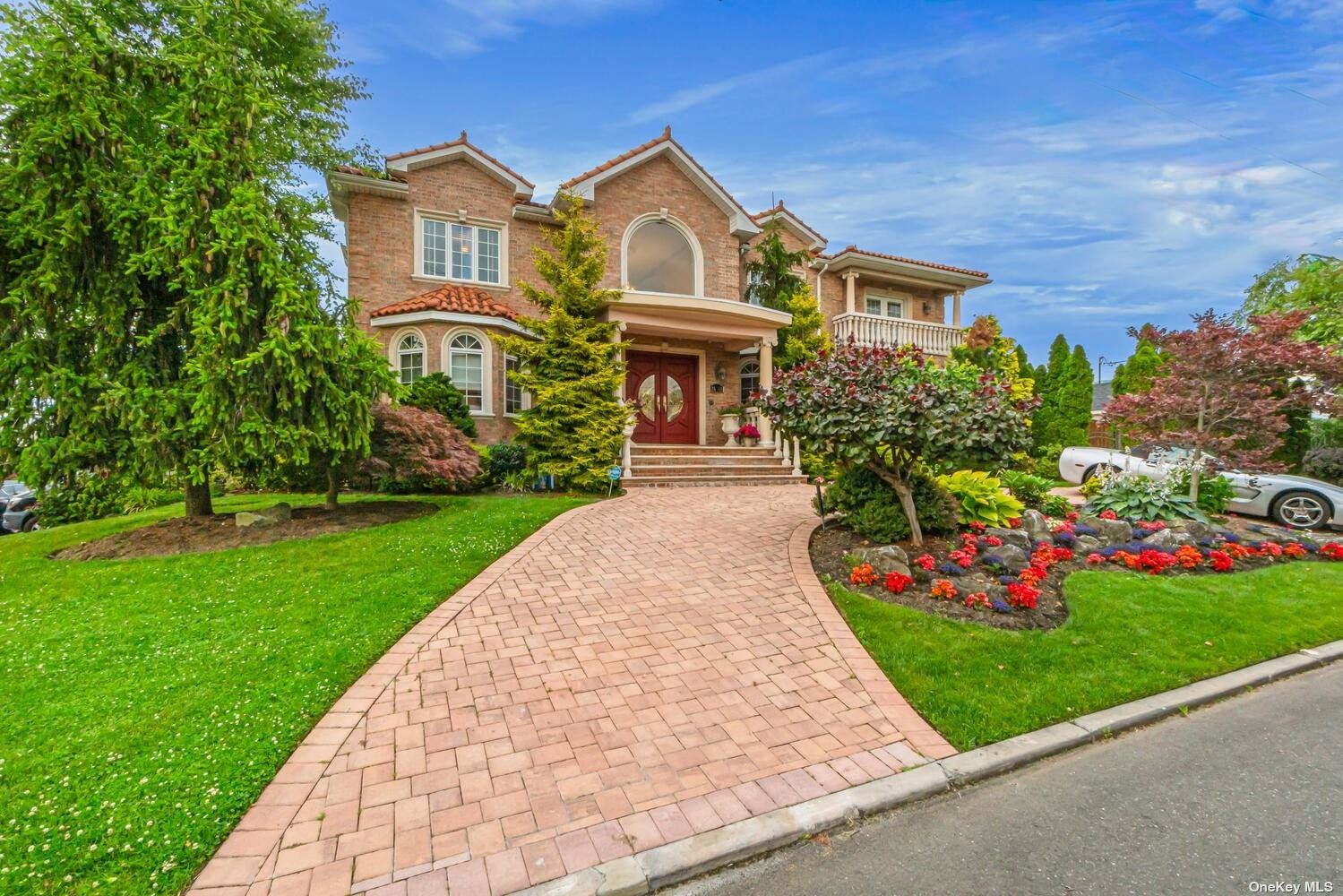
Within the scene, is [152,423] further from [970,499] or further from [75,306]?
[970,499]

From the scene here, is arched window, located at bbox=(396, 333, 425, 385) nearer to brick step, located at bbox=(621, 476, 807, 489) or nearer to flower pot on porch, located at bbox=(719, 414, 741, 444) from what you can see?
brick step, located at bbox=(621, 476, 807, 489)

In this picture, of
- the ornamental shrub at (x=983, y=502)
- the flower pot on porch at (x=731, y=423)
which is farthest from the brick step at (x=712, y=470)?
the ornamental shrub at (x=983, y=502)

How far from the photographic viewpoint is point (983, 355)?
46.3ft

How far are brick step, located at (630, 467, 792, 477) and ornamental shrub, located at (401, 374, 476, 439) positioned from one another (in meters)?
3.57

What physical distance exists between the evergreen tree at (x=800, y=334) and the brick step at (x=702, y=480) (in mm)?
3207

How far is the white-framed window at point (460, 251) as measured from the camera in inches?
513

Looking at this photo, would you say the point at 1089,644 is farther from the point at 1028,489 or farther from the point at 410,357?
the point at 410,357

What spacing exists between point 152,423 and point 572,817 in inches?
278

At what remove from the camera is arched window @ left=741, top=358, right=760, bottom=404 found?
591 inches

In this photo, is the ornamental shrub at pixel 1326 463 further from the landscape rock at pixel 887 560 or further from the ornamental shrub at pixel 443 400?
the ornamental shrub at pixel 443 400

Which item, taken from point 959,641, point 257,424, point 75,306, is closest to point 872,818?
point 959,641

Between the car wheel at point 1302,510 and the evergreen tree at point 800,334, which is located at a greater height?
the evergreen tree at point 800,334

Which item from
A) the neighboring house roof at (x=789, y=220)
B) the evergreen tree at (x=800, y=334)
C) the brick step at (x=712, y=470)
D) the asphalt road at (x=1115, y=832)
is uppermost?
the neighboring house roof at (x=789, y=220)

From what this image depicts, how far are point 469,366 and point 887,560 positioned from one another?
10.1m
